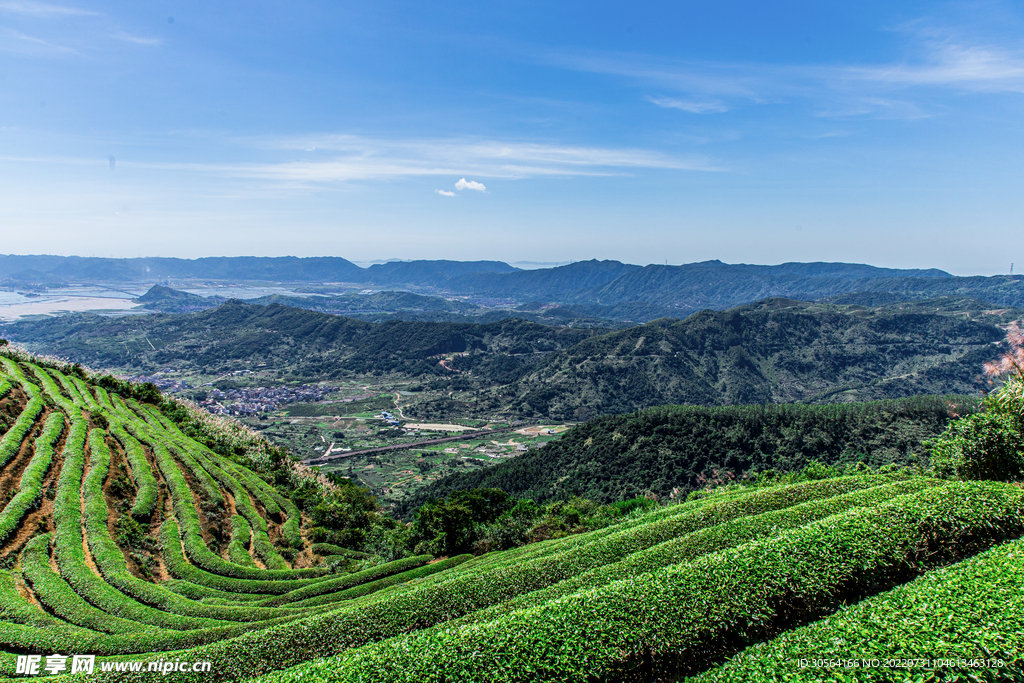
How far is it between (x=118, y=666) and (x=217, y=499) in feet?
93.6

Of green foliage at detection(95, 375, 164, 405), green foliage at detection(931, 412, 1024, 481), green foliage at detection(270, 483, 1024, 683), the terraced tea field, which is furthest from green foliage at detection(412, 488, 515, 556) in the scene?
green foliage at detection(95, 375, 164, 405)

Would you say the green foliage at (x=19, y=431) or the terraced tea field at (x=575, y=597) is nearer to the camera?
the terraced tea field at (x=575, y=597)

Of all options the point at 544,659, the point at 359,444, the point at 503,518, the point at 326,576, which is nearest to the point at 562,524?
the point at 503,518

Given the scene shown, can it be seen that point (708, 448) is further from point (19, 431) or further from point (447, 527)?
point (19, 431)

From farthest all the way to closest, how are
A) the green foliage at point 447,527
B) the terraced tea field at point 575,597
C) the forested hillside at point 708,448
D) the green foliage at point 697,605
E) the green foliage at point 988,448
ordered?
the forested hillside at point 708,448, the green foliage at point 447,527, the green foliage at point 988,448, the green foliage at point 697,605, the terraced tea field at point 575,597

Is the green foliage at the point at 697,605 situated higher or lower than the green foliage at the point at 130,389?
higher

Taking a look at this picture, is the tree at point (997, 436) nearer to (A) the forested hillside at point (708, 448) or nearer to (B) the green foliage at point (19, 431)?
(A) the forested hillside at point (708, 448)

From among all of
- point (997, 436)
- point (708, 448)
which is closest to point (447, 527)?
point (997, 436)

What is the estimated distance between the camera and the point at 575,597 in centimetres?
1814

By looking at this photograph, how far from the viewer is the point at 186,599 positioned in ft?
89.9

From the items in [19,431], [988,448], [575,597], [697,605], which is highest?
[988,448]

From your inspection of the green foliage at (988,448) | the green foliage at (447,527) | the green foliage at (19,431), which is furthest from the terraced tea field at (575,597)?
the green foliage at (988,448)

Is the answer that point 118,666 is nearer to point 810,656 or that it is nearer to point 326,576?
point 326,576

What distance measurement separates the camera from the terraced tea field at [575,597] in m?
15.0
